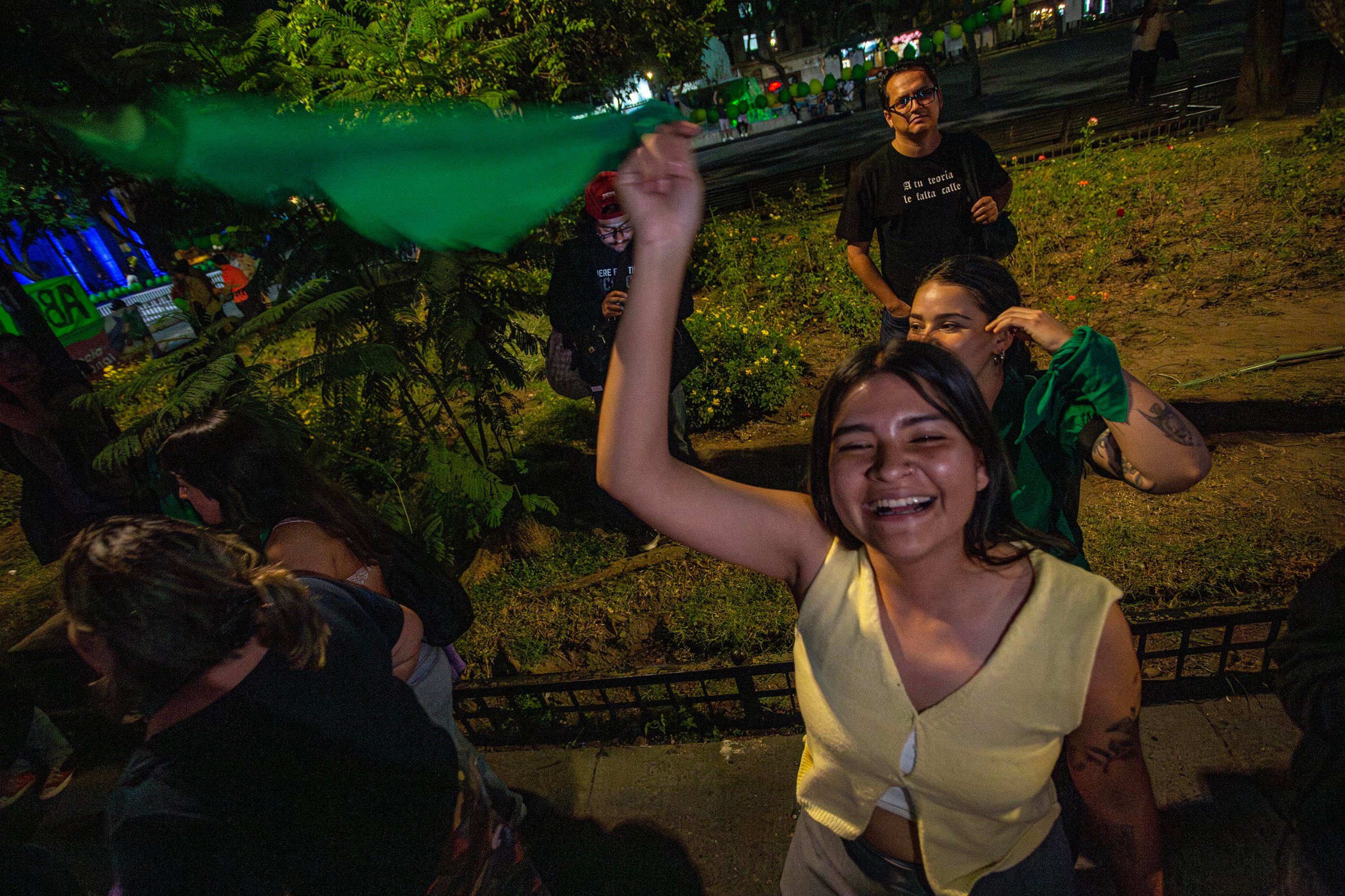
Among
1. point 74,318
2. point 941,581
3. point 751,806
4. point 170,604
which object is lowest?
point 751,806

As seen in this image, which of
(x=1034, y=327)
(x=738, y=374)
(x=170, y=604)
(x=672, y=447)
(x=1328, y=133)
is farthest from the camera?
(x=1328, y=133)

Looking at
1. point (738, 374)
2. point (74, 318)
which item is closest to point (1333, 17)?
point (738, 374)

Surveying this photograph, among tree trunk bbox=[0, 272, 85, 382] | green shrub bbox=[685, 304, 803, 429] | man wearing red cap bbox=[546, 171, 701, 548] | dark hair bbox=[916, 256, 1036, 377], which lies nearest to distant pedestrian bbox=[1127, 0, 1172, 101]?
green shrub bbox=[685, 304, 803, 429]

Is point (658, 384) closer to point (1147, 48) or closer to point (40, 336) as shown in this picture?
point (40, 336)

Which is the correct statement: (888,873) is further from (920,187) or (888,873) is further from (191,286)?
(191,286)

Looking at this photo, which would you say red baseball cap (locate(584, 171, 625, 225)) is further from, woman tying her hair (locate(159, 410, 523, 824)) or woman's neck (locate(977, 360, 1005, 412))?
woman's neck (locate(977, 360, 1005, 412))

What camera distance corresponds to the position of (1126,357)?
5703 millimetres

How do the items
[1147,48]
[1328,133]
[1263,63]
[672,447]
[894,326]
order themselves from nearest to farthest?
[894,326], [672,447], [1328,133], [1263,63], [1147,48]

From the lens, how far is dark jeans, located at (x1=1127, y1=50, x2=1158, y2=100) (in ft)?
43.2

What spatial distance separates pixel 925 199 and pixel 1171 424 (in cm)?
232

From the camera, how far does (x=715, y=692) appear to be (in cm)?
343

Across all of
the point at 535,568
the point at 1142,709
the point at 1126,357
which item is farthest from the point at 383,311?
the point at 1126,357

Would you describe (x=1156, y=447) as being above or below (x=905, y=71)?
below

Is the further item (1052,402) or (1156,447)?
(1052,402)
